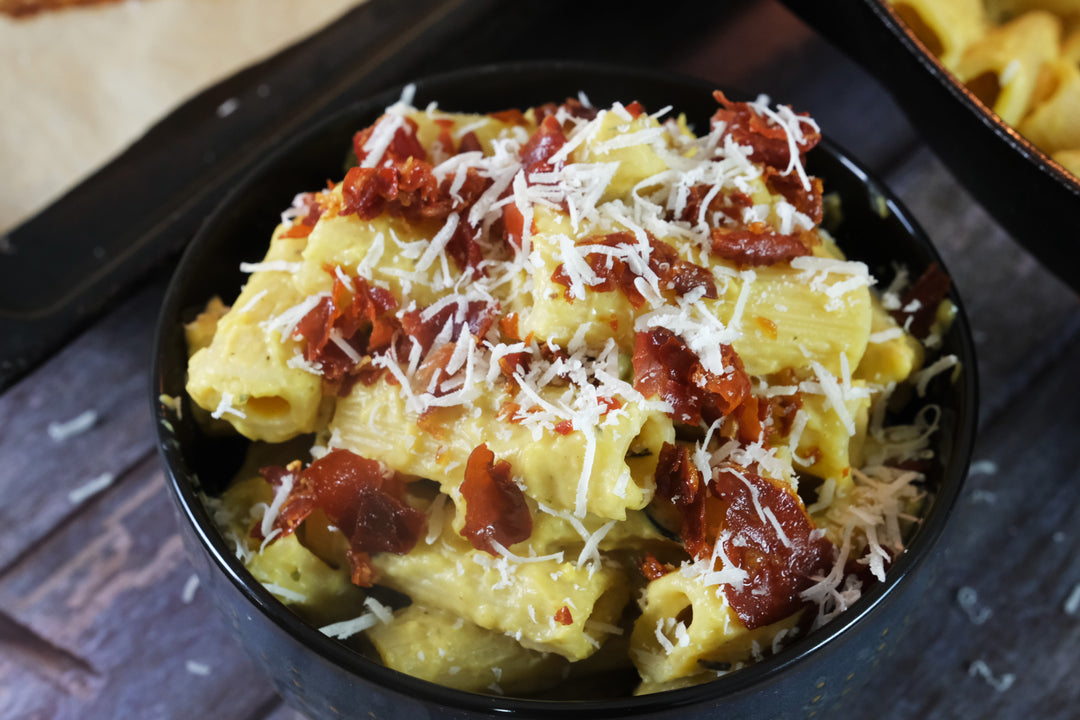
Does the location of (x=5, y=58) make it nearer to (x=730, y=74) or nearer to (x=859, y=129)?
(x=730, y=74)

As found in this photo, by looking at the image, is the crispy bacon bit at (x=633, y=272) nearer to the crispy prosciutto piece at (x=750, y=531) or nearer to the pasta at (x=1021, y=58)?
the crispy prosciutto piece at (x=750, y=531)

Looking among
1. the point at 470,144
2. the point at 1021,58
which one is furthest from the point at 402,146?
the point at 1021,58

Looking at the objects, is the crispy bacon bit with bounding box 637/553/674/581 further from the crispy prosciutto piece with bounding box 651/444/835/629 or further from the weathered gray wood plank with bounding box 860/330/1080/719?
the weathered gray wood plank with bounding box 860/330/1080/719

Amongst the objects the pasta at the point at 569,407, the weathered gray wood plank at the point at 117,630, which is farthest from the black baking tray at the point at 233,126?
the pasta at the point at 569,407

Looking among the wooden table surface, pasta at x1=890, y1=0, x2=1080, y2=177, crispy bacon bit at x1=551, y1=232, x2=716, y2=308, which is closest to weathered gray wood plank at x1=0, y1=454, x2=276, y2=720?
the wooden table surface

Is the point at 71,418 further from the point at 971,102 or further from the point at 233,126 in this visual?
the point at 971,102

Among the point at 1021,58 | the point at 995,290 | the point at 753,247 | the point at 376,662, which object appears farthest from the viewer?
the point at 995,290

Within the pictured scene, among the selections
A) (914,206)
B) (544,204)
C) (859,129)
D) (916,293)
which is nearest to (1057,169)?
(916,293)
